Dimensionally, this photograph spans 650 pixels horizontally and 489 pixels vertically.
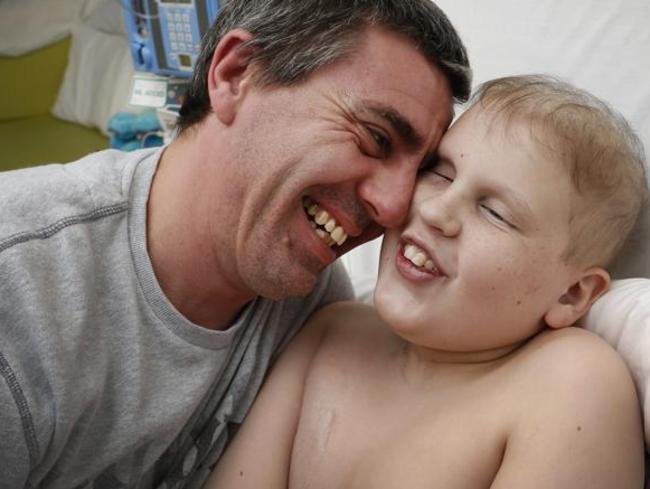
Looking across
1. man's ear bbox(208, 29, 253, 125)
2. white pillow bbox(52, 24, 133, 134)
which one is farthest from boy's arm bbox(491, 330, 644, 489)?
white pillow bbox(52, 24, 133, 134)

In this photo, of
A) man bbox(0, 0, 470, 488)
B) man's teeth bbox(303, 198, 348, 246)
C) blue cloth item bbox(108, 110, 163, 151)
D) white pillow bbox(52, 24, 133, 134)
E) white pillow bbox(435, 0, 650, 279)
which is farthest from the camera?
white pillow bbox(52, 24, 133, 134)

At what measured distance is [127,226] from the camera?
3.08 feet

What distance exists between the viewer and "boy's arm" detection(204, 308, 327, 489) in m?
0.99

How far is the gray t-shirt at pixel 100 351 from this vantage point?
0.82 m

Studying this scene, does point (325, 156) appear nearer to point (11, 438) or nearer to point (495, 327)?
point (495, 327)

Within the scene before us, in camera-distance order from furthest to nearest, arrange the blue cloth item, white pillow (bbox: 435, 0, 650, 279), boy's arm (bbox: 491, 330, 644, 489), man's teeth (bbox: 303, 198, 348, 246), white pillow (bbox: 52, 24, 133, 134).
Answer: white pillow (bbox: 52, 24, 133, 134) → the blue cloth item → white pillow (bbox: 435, 0, 650, 279) → man's teeth (bbox: 303, 198, 348, 246) → boy's arm (bbox: 491, 330, 644, 489)

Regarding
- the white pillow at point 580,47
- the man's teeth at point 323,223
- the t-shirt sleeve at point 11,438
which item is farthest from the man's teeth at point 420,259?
the t-shirt sleeve at point 11,438

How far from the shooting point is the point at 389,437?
0.94 meters

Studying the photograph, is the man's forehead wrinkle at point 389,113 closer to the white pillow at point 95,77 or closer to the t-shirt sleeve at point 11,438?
the t-shirt sleeve at point 11,438

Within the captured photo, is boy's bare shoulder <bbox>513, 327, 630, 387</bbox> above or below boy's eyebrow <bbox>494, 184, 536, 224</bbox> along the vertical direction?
below

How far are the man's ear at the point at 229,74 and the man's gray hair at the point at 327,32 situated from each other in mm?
16

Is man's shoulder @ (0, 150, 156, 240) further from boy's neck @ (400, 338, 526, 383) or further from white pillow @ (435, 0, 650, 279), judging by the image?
white pillow @ (435, 0, 650, 279)

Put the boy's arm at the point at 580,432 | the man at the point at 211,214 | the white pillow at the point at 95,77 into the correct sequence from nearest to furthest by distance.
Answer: the boy's arm at the point at 580,432 → the man at the point at 211,214 → the white pillow at the point at 95,77

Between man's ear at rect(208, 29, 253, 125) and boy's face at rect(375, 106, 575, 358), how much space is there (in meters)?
0.32
